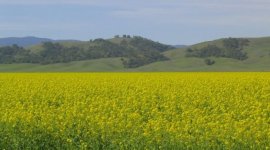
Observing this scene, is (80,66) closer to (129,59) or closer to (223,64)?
(129,59)

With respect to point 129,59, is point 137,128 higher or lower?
lower

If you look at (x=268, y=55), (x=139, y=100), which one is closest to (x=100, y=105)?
(x=139, y=100)

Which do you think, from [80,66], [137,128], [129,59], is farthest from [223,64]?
[137,128]

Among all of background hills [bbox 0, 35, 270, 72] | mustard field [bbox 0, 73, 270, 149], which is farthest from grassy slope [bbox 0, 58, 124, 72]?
mustard field [bbox 0, 73, 270, 149]

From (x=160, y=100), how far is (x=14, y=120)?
6.60 m

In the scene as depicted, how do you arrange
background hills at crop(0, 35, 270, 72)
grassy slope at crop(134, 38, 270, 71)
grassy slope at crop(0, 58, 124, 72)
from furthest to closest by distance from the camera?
background hills at crop(0, 35, 270, 72) → grassy slope at crop(0, 58, 124, 72) → grassy slope at crop(134, 38, 270, 71)

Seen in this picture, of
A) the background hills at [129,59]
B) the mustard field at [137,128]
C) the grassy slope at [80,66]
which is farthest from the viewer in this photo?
the background hills at [129,59]

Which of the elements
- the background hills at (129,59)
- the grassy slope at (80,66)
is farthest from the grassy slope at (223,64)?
the grassy slope at (80,66)

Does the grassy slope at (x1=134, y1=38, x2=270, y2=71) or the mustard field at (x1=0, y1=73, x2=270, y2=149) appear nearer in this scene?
the mustard field at (x1=0, y1=73, x2=270, y2=149)

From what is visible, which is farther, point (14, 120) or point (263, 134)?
point (14, 120)

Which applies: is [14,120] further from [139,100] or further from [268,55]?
[268,55]

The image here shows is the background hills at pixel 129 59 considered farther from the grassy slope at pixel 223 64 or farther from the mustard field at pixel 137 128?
the mustard field at pixel 137 128

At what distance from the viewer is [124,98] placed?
771 inches

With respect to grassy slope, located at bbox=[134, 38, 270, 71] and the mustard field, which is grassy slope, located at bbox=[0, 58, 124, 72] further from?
the mustard field
